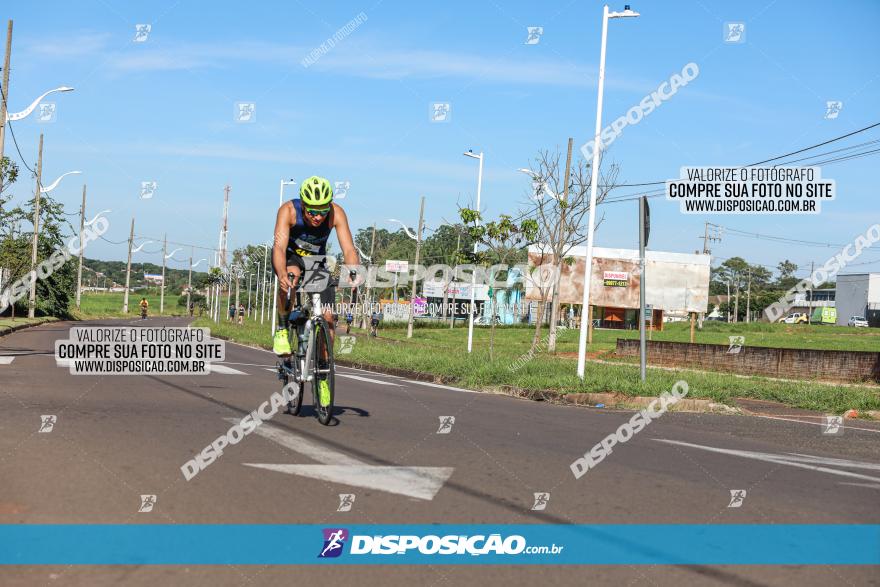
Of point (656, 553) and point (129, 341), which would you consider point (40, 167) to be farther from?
point (656, 553)

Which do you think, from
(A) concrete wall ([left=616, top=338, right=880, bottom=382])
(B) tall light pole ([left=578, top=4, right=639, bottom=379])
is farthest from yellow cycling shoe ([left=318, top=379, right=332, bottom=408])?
(A) concrete wall ([left=616, top=338, right=880, bottom=382])

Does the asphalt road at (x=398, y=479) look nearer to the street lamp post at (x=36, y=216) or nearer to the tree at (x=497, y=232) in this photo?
the tree at (x=497, y=232)

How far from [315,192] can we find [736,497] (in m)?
4.51

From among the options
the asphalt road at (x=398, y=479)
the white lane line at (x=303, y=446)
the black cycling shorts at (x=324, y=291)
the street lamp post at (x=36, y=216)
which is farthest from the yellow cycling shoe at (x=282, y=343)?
the street lamp post at (x=36, y=216)

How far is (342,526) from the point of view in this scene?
4.36 meters

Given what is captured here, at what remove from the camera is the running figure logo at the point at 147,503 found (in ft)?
14.9

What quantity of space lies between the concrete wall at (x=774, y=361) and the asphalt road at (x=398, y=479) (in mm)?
15108

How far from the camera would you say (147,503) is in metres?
4.64

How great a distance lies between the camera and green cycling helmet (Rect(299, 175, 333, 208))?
793 centimetres

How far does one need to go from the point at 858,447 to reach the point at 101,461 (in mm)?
7304

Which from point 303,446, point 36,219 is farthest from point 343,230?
point 36,219

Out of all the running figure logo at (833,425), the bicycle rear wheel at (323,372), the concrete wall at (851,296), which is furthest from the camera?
the concrete wall at (851,296)

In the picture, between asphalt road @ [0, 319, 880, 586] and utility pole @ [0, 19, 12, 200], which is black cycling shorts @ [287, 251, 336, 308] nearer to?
asphalt road @ [0, 319, 880, 586]

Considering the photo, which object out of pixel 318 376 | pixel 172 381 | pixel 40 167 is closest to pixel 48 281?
pixel 40 167
